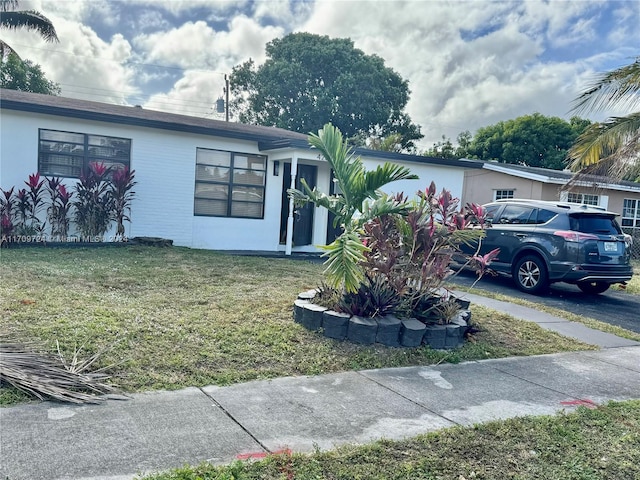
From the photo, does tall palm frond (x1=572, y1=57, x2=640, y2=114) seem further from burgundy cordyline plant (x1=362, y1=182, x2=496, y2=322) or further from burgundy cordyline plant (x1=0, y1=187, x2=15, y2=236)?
burgundy cordyline plant (x1=0, y1=187, x2=15, y2=236)

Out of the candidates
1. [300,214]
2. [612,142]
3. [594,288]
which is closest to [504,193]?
[612,142]

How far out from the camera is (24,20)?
47.5ft

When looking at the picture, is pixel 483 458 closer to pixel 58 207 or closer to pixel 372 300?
pixel 372 300

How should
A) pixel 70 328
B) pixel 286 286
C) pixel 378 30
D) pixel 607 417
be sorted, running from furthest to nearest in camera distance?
pixel 378 30
pixel 286 286
pixel 70 328
pixel 607 417

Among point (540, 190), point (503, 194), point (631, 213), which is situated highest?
point (540, 190)

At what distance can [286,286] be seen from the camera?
7820 mm

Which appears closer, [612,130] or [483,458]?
[483,458]

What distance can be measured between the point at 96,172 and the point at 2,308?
241 inches

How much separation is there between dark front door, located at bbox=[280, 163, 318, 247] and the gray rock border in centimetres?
799

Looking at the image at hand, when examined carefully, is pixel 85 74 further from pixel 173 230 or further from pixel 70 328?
pixel 70 328

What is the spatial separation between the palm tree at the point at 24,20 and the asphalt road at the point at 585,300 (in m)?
13.3

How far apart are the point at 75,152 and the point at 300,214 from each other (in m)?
5.53

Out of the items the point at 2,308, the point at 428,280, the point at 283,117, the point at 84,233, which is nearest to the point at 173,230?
the point at 84,233

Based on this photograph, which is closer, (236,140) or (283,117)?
(236,140)
